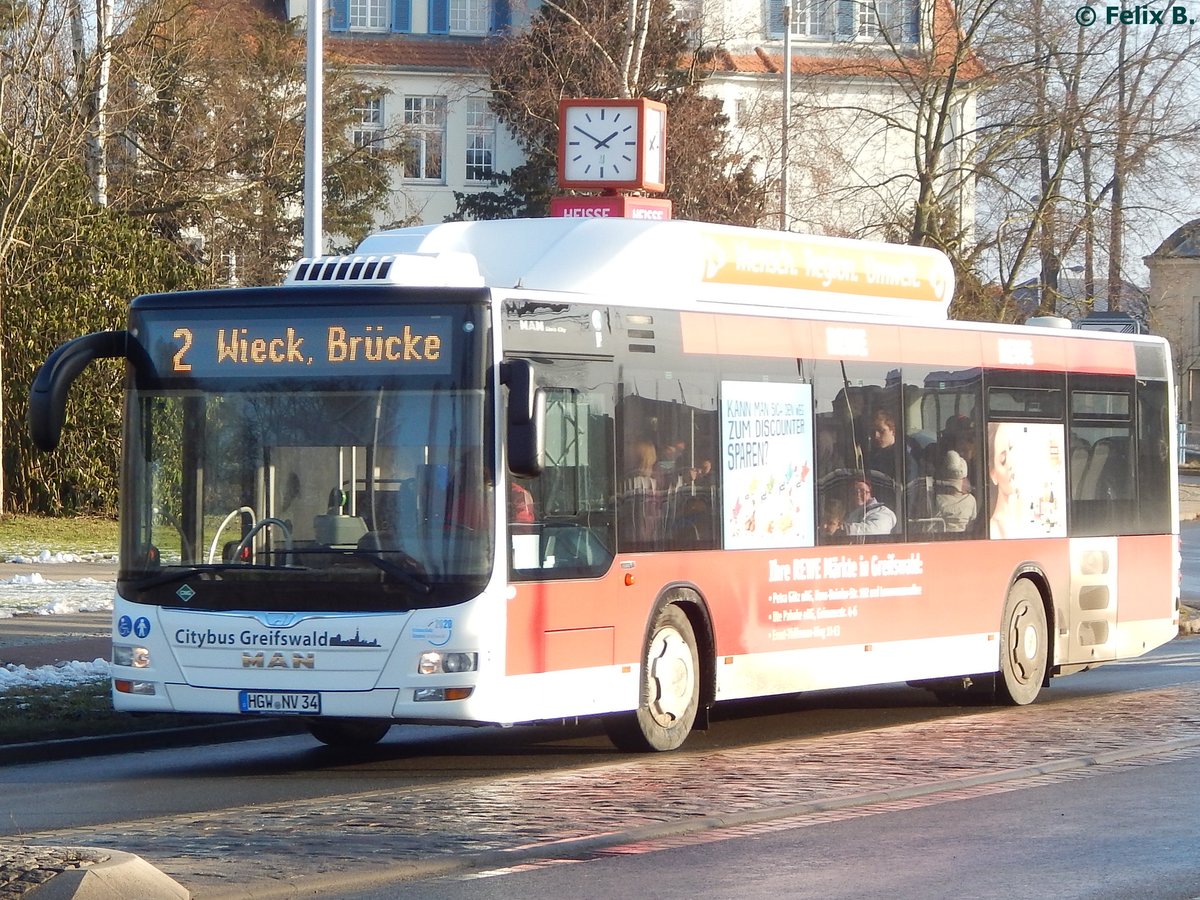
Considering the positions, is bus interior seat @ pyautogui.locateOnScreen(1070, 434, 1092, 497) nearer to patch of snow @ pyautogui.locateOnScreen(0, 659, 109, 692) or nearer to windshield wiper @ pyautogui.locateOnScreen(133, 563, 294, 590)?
windshield wiper @ pyautogui.locateOnScreen(133, 563, 294, 590)

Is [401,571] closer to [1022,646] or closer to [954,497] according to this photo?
[954,497]

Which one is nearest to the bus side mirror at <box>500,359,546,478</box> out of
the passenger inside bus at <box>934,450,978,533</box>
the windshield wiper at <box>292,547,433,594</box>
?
the windshield wiper at <box>292,547,433,594</box>

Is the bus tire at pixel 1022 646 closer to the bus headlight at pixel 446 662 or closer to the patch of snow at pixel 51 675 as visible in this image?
the bus headlight at pixel 446 662

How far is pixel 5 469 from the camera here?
3628 centimetres

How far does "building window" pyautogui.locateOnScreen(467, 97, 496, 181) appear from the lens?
7381 centimetres

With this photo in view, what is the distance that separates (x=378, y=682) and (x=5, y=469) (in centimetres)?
2669

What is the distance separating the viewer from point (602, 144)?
24172 mm

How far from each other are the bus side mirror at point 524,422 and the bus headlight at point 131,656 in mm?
2446

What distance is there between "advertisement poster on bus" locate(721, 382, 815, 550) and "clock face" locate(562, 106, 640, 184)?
10330 mm

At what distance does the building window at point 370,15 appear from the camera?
237 feet

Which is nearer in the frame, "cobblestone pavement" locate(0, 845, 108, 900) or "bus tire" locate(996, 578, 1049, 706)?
"cobblestone pavement" locate(0, 845, 108, 900)

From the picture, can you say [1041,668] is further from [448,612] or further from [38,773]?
[38,773]

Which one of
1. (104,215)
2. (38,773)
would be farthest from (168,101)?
(38,773)

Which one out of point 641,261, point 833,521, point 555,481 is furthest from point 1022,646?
point 555,481
